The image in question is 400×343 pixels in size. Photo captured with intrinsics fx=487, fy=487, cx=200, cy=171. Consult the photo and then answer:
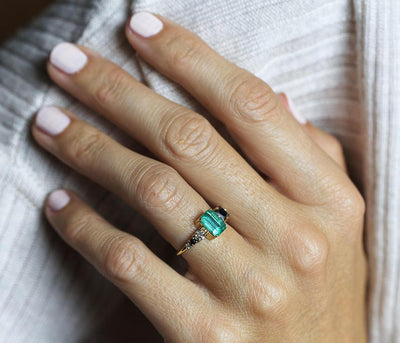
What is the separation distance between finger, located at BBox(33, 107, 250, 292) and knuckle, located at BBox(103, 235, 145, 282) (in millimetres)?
39

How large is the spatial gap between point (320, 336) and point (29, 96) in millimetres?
530

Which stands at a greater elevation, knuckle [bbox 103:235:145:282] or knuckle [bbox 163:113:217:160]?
knuckle [bbox 163:113:217:160]

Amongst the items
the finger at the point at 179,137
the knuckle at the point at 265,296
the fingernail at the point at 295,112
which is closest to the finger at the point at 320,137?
the fingernail at the point at 295,112

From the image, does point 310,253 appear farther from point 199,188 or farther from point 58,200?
point 58,200

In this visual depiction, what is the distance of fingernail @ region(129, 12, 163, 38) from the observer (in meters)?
0.62

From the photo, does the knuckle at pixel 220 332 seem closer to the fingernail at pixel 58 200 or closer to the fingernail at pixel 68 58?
the fingernail at pixel 58 200

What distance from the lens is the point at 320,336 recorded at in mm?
701

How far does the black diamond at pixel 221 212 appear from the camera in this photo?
1.99ft

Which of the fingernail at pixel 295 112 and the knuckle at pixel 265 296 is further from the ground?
the fingernail at pixel 295 112

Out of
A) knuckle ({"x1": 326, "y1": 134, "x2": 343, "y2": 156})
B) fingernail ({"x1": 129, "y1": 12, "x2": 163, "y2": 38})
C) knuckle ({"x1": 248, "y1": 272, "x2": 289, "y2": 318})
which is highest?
fingernail ({"x1": 129, "y1": 12, "x2": 163, "y2": 38})

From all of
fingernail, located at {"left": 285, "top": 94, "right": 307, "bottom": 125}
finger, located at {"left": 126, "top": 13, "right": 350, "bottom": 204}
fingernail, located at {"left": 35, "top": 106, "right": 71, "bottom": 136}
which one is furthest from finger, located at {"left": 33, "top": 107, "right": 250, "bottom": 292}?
fingernail, located at {"left": 285, "top": 94, "right": 307, "bottom": 125}

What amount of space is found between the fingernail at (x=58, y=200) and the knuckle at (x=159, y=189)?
4.8 inches

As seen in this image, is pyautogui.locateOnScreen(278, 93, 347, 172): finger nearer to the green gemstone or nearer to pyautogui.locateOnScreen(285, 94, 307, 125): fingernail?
pyautogui.locateOnScreen(285, 94, 307, 125): fingernail

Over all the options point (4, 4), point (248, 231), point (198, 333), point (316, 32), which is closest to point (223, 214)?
point (248, 231)
